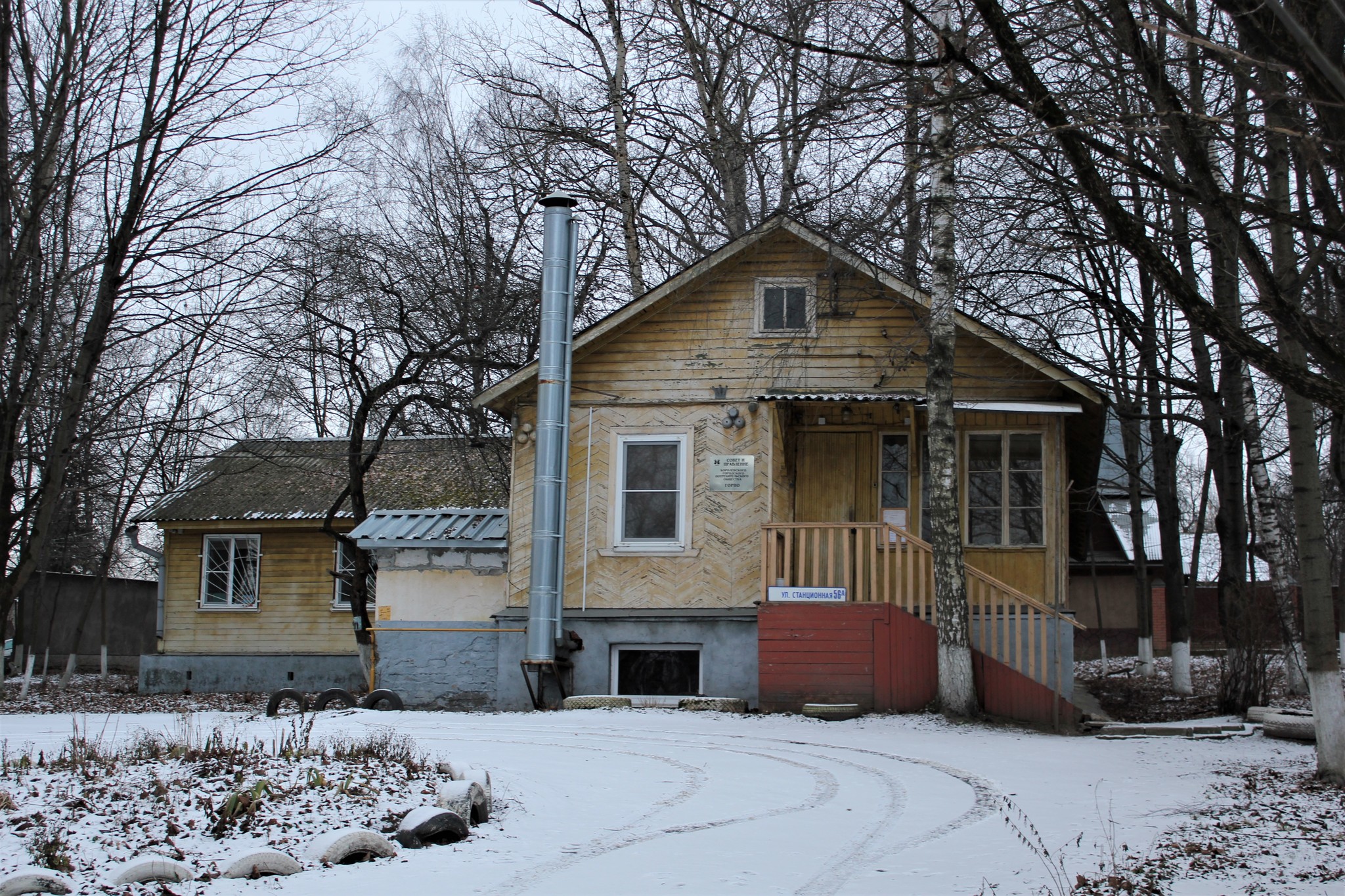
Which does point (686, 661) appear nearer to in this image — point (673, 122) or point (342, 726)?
point (342, 726)

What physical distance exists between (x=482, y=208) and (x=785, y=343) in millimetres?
10593

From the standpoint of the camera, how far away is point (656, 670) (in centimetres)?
1758

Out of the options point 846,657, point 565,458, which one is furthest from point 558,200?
point 846,657

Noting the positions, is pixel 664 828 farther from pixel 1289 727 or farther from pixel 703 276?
pixel 703 276

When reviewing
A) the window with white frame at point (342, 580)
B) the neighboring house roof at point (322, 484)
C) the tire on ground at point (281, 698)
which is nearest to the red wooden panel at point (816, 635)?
the tire on ground at point (281, 698)

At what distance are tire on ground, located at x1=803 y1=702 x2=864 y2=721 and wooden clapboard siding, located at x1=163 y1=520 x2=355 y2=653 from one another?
14929mm

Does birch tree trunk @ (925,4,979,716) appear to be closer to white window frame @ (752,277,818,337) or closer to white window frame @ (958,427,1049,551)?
white window frame @ (958,427,1049,551)

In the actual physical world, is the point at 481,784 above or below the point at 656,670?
below

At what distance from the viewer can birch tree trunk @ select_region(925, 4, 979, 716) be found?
48.0 ft

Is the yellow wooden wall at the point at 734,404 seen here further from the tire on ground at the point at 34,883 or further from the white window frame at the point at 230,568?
the tire on ground at the point at 34,883

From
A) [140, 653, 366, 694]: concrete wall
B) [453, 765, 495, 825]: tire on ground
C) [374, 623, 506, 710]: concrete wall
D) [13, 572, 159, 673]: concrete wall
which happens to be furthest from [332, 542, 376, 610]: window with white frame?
[453, 765, 495, 825]: tire on ground

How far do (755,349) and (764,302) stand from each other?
27.5 inches

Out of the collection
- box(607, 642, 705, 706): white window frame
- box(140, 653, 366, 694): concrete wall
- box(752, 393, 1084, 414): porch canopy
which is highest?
box(752, 393, 1084, 414): porch canopy

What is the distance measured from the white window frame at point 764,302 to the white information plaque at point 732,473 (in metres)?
1.80
